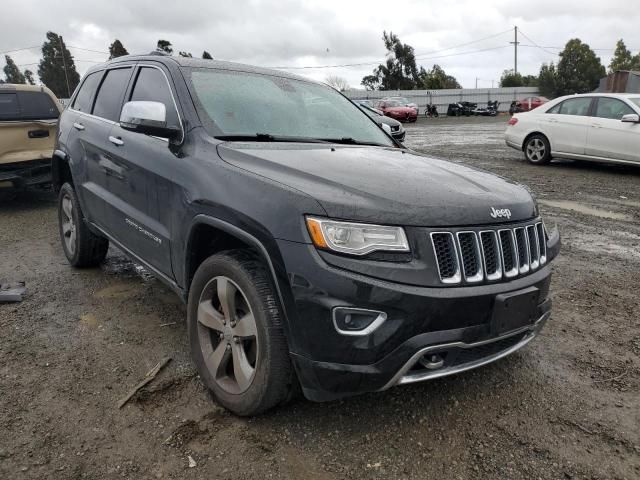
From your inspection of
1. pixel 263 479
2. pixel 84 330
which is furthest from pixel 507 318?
pixel 84 330

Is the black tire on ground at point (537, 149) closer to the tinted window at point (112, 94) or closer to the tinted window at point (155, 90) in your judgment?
the tinted window at point (112, 94)

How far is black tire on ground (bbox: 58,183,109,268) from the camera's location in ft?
15.3

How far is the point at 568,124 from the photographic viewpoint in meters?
10.6

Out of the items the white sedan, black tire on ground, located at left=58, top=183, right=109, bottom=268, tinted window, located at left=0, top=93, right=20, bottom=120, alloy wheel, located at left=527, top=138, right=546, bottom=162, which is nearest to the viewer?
black tire on ground, located at left=58, top=183, right=109, bottom=268

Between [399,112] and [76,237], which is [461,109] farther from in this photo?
[76,237]

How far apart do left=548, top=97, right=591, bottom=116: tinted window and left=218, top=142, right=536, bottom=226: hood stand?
8729 mm

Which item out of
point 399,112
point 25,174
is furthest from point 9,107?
point 399,112

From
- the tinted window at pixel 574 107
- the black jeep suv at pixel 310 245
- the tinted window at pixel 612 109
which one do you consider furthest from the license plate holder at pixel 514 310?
the tinted window at pixel 574 107

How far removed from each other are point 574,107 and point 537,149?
1.11 metres

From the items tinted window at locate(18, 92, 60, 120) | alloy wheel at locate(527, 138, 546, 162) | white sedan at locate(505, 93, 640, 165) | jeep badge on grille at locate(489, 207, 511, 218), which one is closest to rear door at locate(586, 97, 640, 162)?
white sedan at locate(505, 93, 640, 165)

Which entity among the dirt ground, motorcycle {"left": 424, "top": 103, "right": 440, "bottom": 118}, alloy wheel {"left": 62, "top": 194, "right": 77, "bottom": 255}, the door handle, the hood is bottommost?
motorcycle {"left": 424, "top": 103, "right": 440, "bottom": 118}

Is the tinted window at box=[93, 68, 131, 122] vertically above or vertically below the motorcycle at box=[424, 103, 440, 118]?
above

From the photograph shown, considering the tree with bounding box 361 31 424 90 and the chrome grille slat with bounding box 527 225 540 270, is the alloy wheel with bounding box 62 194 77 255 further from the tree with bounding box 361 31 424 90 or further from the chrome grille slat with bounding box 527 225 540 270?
the tree with bounding box 361 31 424 90

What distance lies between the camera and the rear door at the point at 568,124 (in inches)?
409
